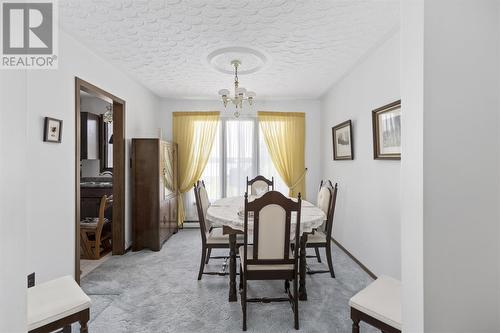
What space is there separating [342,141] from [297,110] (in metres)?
1.47

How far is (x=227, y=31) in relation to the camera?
94.9 inches

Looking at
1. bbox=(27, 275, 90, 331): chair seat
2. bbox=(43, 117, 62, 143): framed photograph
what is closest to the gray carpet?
bbox=(27, 275, 90, 331): chair seat

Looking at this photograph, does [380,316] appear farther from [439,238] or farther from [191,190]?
[191,190]

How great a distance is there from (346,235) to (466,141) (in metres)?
3.08

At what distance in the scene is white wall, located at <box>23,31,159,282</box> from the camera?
84.1 inches

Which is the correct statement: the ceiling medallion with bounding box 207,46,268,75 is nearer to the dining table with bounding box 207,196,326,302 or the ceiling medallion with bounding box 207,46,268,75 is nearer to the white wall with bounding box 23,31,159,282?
the white wall with bounding box 23,31,159,282

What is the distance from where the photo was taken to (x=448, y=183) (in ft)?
3.16

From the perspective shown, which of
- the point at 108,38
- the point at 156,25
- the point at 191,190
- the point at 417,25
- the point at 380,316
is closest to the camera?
the point at 417,25

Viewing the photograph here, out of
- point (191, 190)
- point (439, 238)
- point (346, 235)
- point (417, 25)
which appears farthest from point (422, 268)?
point (191, 190)

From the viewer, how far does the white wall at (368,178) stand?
253 centimetres

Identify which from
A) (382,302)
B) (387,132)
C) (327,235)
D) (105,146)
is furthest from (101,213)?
(387,132)

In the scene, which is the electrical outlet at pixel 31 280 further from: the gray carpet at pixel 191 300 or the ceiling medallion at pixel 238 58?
the ceiling medallion at pixel 238 58

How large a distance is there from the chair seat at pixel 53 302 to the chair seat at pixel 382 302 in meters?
1.62

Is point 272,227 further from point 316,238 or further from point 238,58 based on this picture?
point 238,58
